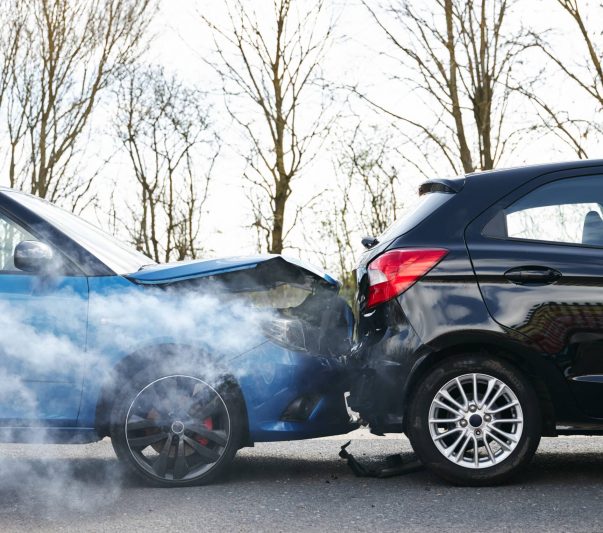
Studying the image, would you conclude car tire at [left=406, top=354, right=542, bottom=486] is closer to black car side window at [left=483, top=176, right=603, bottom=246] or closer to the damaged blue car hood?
black car side window at [left=483, top=176, right=603, bottom=246]

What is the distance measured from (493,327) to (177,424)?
5.98 feet

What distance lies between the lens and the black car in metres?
4.95

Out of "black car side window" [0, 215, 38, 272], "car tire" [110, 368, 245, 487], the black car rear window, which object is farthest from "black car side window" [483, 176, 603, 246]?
"black car side window" [0, 215, 38, 272]

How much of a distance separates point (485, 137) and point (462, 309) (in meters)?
9.53

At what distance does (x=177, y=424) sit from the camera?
5086mm

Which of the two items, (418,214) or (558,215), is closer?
(558,215)

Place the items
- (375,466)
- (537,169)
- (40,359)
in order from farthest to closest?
(375,466)
(537,169)
(40,359)

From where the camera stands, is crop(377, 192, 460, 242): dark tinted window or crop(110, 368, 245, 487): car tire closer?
crop(110, 368, 245, 487): car tire

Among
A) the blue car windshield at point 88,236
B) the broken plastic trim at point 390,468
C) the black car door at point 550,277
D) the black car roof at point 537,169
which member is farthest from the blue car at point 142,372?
the black car roof at point 537,169

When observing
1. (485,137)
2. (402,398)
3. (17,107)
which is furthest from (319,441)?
(17,107)

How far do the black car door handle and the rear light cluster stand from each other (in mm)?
386

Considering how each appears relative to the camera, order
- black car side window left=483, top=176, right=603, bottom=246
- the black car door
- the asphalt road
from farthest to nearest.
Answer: black car side window left=483, top=176, right=603, bottom=246 → the black car door → the asphalt road

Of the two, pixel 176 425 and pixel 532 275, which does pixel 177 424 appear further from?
pixel 532 275

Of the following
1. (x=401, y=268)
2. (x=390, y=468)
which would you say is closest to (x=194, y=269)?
(x=401, y=268)
